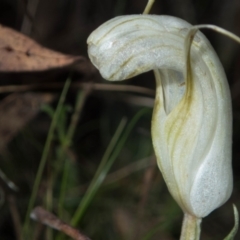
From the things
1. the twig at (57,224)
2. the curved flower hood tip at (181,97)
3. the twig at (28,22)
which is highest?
the curved flower hood tip at (181,97)

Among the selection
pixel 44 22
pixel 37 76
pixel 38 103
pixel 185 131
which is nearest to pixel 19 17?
pixel 44 22

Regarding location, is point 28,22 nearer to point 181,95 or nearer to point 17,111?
point 17,111

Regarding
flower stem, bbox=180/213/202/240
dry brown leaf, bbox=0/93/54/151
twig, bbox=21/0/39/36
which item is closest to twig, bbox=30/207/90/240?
flower stem, bbox=180/213/202/240

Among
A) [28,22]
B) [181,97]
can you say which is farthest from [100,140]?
[181,97]

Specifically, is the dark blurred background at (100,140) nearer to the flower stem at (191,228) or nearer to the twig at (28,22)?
the twig at (28,22)

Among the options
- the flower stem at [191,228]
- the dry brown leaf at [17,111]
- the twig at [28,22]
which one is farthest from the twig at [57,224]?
the twig at [28,22]

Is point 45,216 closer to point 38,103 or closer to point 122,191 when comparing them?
point 38,103

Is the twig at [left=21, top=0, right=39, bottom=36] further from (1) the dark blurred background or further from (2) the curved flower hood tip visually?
(2) the curved flower hood tip
